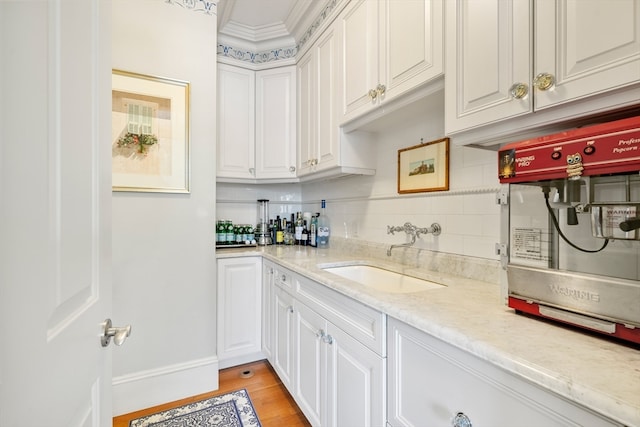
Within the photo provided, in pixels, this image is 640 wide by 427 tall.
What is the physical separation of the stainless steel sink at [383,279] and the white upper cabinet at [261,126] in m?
1.05

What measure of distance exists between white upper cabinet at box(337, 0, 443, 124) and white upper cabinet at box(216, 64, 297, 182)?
0.78 meters

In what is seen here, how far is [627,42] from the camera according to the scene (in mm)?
627

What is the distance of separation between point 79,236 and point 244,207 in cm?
221

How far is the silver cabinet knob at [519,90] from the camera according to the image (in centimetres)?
81

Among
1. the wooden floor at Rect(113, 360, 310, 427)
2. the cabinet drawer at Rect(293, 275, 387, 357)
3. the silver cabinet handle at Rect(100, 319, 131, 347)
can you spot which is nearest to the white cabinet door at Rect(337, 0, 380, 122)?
the cabinet drawer at Rect(293, 275, 387, 357)

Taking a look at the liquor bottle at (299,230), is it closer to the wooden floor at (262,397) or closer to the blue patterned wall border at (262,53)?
the wooden floor at (262,397)

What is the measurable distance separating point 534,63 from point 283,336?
177 centimetres

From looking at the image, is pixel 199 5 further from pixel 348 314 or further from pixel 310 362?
pixel 310 362

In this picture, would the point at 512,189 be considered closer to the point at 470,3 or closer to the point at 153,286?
the point at 470,3

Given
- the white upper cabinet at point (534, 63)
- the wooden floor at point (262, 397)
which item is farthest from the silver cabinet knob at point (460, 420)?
the wooden floor at point (262, 397)

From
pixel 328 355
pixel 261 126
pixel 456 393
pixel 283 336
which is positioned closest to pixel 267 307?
pixel 283 336

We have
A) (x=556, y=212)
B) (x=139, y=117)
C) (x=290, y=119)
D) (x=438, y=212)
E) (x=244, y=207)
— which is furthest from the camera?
(x=244, y=207)

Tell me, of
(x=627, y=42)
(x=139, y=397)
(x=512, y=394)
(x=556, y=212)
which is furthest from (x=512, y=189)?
(x=139, y=397)

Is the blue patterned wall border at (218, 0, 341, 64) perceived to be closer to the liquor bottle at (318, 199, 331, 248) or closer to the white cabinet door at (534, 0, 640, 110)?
the liquor bottle at (318, 199, 331, 248)
